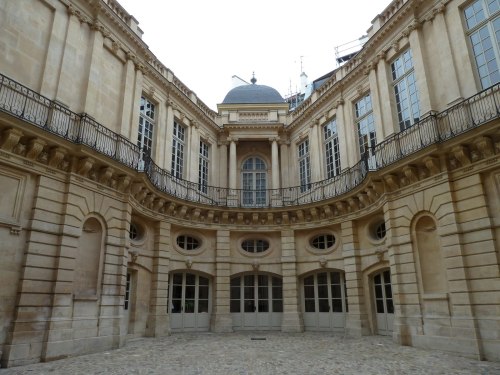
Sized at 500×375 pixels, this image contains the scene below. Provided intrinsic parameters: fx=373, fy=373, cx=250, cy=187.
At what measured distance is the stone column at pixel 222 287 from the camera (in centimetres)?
1409

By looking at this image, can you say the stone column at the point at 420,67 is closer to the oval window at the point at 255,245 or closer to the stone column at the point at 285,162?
the stone column at the point at 285,162

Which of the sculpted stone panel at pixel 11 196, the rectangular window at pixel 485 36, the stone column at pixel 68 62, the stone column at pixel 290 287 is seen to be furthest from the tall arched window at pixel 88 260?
the rectangular window at pixel 485 36

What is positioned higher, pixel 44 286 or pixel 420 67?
pixel 420 67

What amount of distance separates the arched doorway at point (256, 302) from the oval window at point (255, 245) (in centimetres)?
103

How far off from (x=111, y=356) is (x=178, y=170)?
823 centimetres

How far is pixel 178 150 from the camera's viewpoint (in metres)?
15.6

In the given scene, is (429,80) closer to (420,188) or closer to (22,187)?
(420,188)

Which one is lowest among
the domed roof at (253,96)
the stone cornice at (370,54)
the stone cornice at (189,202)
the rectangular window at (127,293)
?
the rectangular window at (127,293)

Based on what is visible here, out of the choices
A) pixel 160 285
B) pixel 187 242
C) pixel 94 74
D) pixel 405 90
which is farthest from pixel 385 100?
pixel 160 285

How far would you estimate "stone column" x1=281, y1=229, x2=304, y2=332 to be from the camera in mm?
14281

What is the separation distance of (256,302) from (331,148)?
711 centimetres

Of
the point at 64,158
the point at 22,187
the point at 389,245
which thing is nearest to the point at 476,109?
the point at 389,245

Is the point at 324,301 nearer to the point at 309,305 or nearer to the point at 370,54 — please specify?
the point at 309,305

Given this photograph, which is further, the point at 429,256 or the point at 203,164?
the point at 203,164
